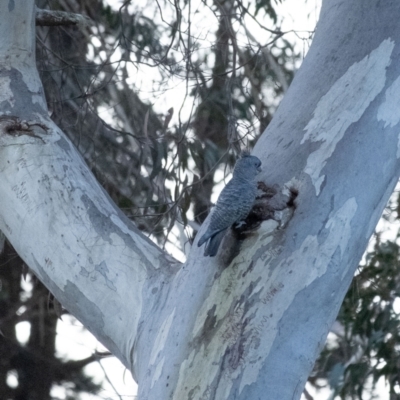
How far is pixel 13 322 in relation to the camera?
4082 millimetres

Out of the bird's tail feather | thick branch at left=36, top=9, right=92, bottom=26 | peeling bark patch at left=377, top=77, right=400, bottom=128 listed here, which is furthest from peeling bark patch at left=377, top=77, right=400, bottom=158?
thick branch at left=36, top=9, right=92, bottom=26

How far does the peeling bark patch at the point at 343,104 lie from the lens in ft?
4.69

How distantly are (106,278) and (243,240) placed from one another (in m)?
0.37

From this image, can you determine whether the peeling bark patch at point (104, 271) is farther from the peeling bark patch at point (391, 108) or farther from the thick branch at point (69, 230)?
the peeling bark patch at point (391, 108)

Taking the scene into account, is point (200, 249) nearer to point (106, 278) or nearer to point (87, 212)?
point (106, 278)

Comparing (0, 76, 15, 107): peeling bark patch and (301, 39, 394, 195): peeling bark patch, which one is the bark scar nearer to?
(0, 76, 15, 107): peeling bark patch

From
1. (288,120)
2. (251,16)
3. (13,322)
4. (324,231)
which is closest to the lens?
(324,231)

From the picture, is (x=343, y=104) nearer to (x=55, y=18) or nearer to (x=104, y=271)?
(x=104, y=271)

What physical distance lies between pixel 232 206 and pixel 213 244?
77mm

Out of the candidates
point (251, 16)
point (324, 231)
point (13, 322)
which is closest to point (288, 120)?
point (324, 231)

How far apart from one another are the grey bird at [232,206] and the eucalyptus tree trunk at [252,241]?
0.06m

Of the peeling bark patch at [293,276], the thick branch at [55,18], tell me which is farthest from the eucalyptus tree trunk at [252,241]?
the thick branch at [55,18]

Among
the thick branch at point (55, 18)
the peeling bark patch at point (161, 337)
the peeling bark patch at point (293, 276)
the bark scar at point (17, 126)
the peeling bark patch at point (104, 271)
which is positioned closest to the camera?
the peeling bark patch at point (293, 276)

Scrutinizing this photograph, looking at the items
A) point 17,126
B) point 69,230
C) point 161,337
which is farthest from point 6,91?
point 161,337
